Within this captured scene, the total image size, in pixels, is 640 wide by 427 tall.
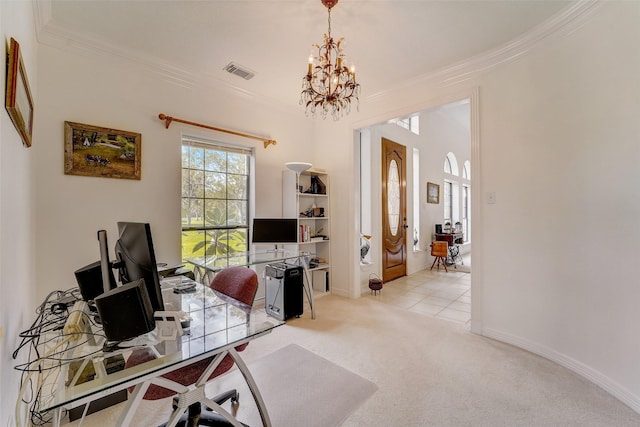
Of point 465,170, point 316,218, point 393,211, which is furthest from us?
point 465,170

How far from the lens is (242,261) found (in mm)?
2842

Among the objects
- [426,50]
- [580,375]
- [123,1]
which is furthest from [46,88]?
[580,375]

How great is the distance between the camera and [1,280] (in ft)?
3.39

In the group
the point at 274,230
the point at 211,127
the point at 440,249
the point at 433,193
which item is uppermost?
the point at 211,127

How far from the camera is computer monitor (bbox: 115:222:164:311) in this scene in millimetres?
1030

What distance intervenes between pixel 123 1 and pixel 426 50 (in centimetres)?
250

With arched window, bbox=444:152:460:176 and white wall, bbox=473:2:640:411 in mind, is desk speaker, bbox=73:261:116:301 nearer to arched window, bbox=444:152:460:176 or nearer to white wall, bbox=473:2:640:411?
white wall, bbox=473:2:640:411

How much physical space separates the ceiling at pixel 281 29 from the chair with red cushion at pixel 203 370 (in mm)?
1956

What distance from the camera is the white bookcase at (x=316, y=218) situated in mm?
3821

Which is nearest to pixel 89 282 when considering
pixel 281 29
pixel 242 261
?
pixel 242 261

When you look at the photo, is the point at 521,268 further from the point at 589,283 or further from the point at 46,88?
the point at 46,88

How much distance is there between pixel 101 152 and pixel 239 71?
1.55 metres

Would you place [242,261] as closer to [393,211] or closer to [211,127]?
[211,127]

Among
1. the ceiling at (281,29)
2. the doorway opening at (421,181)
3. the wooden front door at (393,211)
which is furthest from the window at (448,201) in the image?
the ceiling at (281,29)
